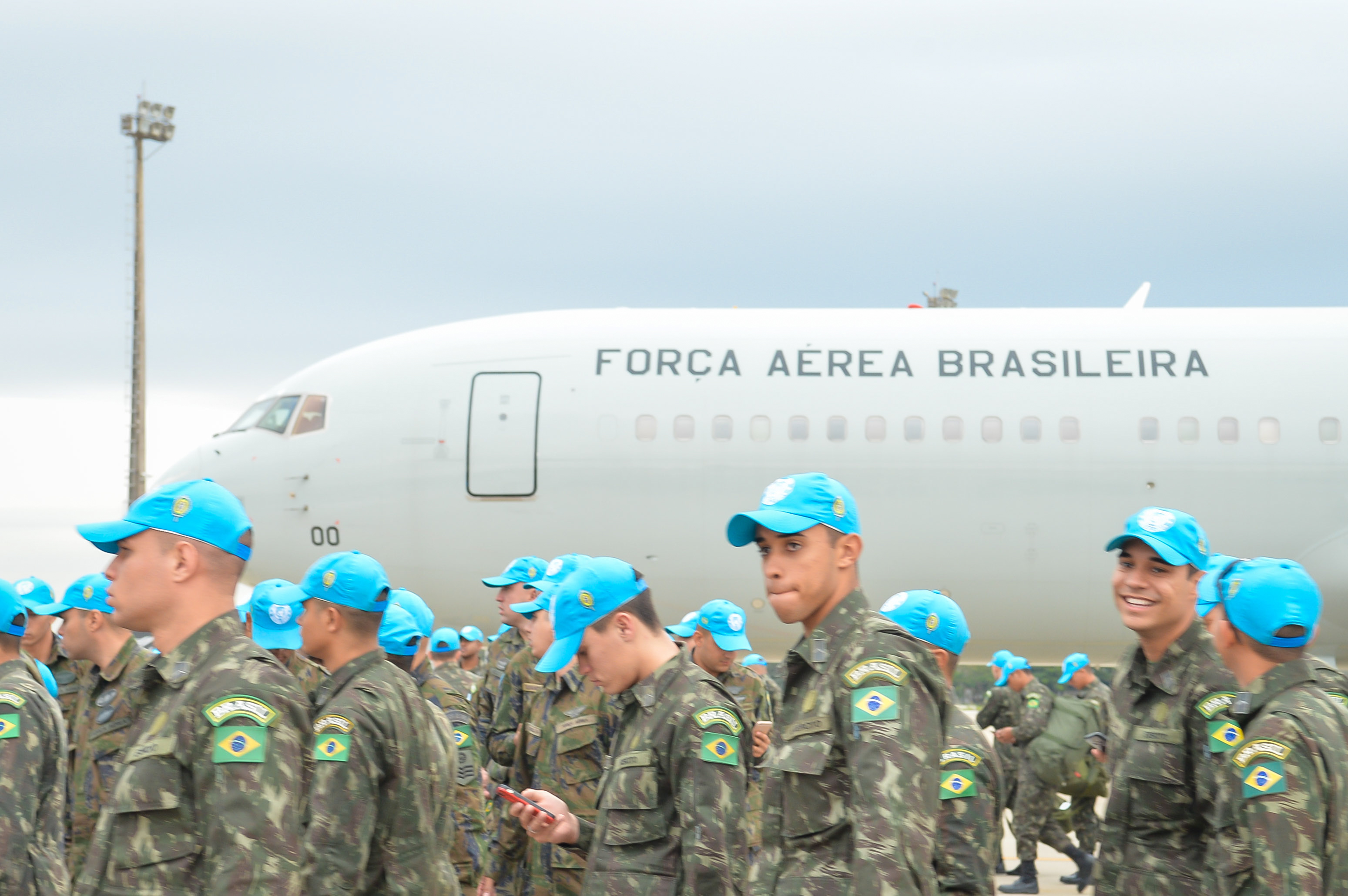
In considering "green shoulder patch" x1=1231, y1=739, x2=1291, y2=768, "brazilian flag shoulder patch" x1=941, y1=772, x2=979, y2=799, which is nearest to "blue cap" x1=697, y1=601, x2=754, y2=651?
"brazilian flag shoulder patch" x1=941, y1=772, x2=979, y2=799

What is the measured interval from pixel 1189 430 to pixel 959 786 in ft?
31.1

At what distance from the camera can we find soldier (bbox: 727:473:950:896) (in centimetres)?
268

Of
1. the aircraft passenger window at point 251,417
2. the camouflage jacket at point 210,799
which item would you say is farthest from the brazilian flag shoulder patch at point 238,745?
the aircraft passenger window at point 251,417

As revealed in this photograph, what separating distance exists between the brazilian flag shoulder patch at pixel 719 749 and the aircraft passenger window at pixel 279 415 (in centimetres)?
1071

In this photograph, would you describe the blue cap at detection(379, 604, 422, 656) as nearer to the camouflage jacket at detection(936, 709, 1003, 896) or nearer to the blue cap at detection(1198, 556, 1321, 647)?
the camouflage jacket at detection(936, 709, 1003, 896)

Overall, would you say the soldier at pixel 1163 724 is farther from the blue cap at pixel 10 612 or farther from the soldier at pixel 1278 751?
the blue cap at pixel 10 612

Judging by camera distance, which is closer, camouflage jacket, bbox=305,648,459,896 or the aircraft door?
camouflage jacket, bbox=305,648,459,896

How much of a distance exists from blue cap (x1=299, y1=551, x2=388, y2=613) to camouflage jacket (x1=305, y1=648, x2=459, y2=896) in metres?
0.21

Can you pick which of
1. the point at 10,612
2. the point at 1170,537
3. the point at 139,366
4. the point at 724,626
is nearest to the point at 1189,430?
the point at 724,626

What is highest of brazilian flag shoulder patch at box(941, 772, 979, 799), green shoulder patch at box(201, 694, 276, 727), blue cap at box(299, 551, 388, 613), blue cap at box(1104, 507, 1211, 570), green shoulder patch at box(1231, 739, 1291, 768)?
blue cap at box(1104, 507, 1211, 570)

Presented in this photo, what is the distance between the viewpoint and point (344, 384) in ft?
44.2

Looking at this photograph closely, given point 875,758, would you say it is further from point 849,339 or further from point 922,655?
point 849,339

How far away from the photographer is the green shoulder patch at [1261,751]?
3248 millimetres

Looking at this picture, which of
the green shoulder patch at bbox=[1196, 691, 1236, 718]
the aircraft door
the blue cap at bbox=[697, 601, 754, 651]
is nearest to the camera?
the green shoulder patch at bbox=[1196, 691, 1236, 718]
